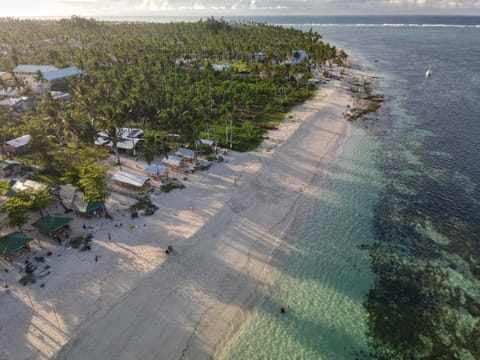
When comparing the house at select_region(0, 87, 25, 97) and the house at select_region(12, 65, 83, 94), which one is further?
the house at select_region(12, 65, 83, 94)

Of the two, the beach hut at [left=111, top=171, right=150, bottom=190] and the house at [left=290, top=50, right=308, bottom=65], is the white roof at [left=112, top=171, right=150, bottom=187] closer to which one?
the beach hut at [left=111, top=171, right=150, bottom=190]

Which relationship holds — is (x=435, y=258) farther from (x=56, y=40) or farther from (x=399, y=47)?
(x=399, y=47)

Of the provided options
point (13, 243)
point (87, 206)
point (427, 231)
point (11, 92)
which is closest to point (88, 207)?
point (87, 206)

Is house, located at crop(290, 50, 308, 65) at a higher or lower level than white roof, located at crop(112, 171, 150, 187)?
higher

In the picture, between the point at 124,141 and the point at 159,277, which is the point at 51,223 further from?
the point at 124,141

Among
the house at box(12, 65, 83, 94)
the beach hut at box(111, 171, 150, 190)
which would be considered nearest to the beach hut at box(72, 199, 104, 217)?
the beach hut at box(111, 171, 150, 190)

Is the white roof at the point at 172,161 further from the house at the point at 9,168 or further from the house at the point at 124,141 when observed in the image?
the house at the point at 9,168
